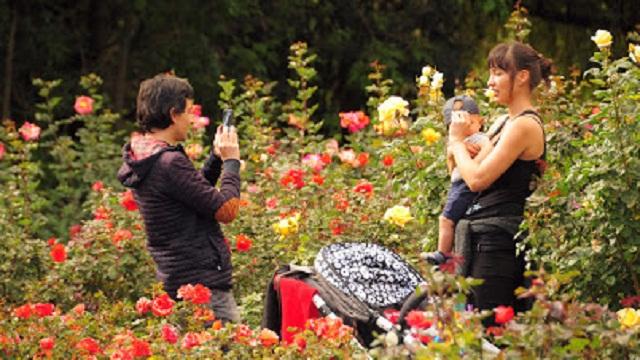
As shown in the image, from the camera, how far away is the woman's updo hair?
476 centimetres

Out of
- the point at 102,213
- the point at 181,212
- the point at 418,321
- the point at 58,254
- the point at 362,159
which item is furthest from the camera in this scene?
the point at 362,159

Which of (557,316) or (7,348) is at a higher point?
(557,316)

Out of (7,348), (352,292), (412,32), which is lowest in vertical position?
(7,348)

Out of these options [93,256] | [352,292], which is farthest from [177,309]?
[93,256]

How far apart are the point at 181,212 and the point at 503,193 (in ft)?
3.95

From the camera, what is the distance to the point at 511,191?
4.79m

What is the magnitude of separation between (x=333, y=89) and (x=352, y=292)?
7868 mm

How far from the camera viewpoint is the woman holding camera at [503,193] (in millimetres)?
4730

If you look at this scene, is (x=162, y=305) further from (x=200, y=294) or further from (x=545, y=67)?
(x=545, y=67)

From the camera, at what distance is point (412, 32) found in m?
12.3

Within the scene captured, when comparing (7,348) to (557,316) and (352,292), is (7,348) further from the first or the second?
(557,316)

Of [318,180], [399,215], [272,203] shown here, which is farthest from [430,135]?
[272,203]

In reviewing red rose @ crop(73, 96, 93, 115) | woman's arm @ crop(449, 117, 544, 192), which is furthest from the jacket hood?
red rose @ crop(73, 96, 93, 115)

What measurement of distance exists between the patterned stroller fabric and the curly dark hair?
776 millimetres
